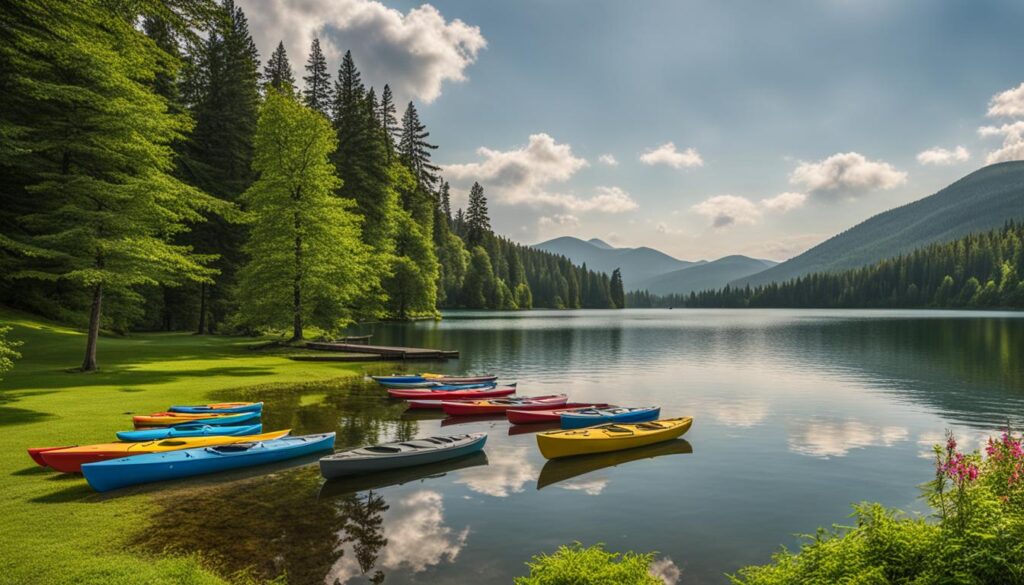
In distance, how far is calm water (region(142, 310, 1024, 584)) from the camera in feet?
35.9

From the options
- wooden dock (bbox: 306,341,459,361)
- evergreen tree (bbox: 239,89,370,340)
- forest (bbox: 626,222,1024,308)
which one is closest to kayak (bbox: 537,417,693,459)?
evergreen tree (bbox: 239,89,370,340)

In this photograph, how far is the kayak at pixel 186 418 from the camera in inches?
701

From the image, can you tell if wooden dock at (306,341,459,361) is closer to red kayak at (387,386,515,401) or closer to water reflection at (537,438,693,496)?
red kayak at (387,386,515,401)

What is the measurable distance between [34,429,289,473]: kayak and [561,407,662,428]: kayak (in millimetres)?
11580

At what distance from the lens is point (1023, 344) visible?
179ft

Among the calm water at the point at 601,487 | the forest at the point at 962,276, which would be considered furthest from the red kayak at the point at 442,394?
the forest at the point at 962,276

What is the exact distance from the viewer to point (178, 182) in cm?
2975

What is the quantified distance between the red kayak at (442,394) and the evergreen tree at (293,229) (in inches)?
556

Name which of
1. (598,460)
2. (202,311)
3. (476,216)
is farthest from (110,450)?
(476,216)

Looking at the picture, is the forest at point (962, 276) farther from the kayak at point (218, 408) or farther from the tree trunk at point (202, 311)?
the kayak at point (218, 408)

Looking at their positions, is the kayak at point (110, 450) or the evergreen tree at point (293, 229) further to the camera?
the evergreen tree at point (293, 229)

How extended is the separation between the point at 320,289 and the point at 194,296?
2158cm

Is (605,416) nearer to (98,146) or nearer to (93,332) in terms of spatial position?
(93,332)

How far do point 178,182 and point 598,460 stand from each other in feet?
86.7
